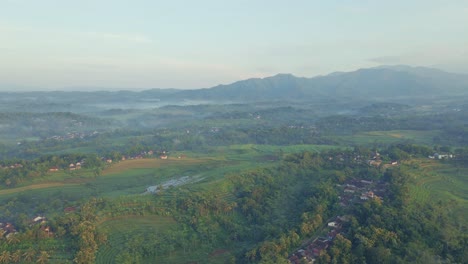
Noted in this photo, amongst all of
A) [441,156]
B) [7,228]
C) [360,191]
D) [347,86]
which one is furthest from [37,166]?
[347,86]

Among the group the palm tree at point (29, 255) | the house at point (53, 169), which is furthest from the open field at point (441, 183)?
the house at point (53, 169)

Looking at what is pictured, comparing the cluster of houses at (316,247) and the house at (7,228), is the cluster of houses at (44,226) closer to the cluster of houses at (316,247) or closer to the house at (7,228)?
the house at (7,228)

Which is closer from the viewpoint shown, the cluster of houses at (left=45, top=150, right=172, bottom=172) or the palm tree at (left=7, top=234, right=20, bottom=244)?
the palm tree at (left=7, top=234, right=20, bottom=244)

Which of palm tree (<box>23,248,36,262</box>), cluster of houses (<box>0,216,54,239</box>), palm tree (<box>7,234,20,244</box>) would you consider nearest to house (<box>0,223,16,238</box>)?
cluster of houses (<box>0,216,54,239</box>)

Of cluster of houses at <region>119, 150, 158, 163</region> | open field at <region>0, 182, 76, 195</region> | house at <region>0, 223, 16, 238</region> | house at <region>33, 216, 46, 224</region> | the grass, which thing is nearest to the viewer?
the grass

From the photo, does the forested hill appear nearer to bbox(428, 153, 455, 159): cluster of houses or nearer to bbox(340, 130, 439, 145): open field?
bbox(340, 130, 439, 145): open field

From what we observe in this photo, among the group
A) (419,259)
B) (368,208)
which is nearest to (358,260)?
(419,259)
